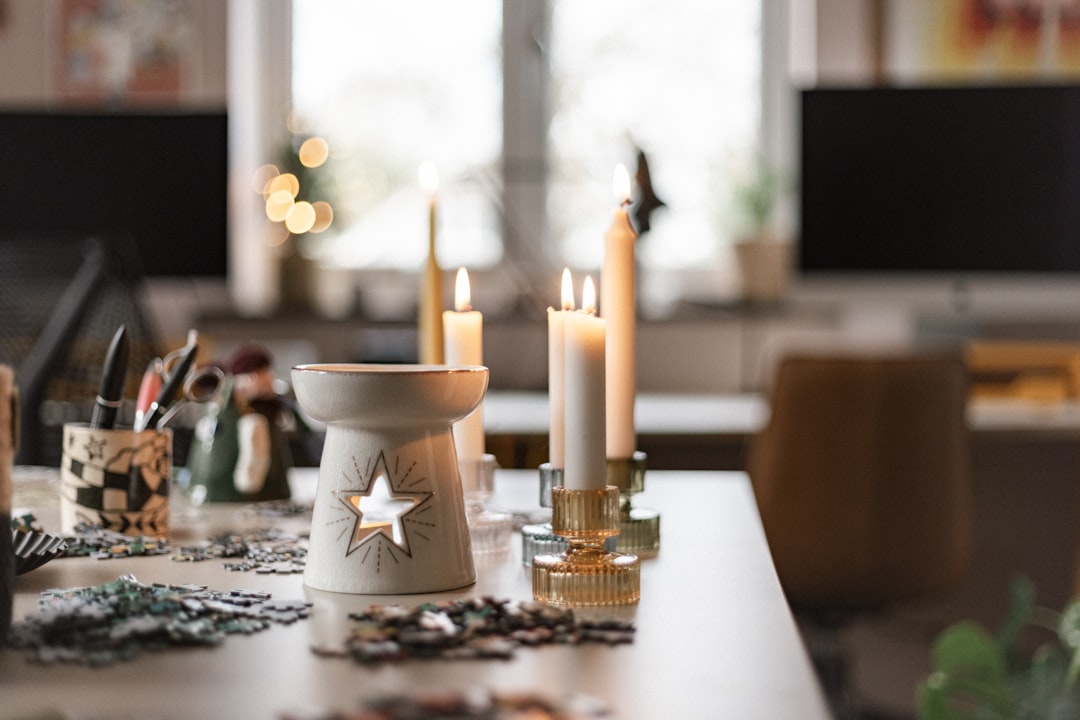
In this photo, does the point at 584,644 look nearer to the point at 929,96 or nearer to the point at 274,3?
the point at 929,96

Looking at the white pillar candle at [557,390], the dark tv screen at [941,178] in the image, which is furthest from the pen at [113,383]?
the dark tv screen at [941,178]

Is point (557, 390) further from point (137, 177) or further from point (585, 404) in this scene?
point (137, 177)

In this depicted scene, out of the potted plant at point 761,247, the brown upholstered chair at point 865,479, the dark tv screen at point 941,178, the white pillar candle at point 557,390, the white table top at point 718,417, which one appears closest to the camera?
the white pillar candle at point 557,390

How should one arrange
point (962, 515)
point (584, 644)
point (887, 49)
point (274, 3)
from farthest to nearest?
point (274, 3)
point (887, 49)
point (962, 515)
point (584, 644)

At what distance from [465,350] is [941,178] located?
2.49 meters

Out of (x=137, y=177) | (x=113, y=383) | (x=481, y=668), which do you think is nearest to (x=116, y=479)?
(x=113, y=383)

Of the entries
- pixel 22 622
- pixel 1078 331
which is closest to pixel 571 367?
pixel 22 622

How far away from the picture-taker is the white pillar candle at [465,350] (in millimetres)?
942

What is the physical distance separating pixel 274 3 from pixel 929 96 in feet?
6.27

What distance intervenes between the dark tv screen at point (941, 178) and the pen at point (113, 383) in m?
2.52

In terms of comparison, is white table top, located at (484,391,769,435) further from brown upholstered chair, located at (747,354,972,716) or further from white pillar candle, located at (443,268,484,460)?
white pillar candle, located at (443,268,484,460)

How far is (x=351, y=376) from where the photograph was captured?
27.2 inches

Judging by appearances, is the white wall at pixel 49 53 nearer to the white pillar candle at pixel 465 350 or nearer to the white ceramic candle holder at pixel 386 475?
the white pillar candle at pixel 465 350

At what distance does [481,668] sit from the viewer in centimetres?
56
